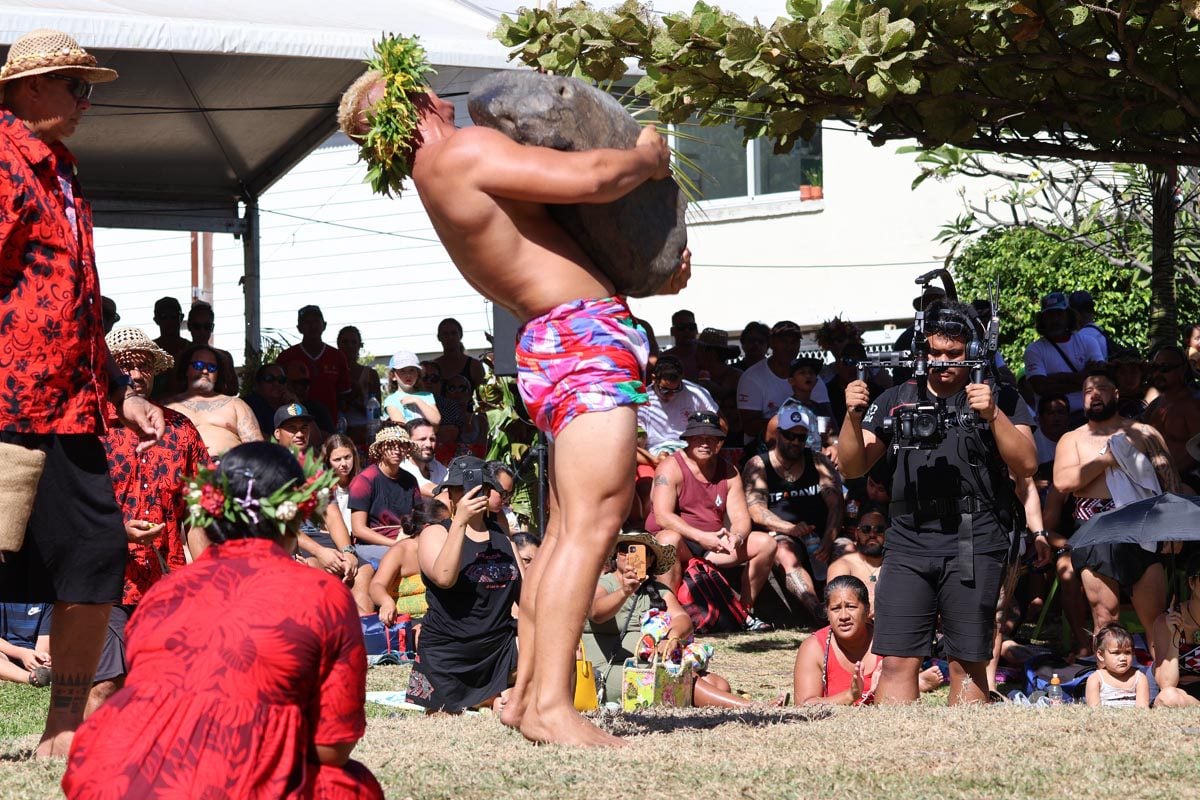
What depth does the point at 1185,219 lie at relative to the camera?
16.9m

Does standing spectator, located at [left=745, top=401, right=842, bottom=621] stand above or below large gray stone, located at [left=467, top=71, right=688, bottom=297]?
below

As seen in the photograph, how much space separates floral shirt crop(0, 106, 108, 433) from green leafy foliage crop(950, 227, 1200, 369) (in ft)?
52.8

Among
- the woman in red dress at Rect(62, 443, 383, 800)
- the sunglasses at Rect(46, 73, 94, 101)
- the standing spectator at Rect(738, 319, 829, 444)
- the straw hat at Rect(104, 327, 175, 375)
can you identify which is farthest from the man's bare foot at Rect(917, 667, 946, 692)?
the woman in red dress at Rect(62, 443, 383, 800)

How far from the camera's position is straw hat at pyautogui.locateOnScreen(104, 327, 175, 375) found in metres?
7.57

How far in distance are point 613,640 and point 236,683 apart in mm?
5389

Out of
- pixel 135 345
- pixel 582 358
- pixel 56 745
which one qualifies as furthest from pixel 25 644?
pixel 582 358

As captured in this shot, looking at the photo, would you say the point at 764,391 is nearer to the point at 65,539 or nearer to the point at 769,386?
the point at 769,386

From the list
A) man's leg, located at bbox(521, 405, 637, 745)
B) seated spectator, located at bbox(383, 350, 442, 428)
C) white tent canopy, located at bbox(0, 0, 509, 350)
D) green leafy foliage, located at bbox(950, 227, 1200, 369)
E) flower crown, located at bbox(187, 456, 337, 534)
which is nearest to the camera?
flower crown, located at bbox(187, 456, 337, 534)

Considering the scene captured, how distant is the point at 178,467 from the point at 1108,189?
490 inches

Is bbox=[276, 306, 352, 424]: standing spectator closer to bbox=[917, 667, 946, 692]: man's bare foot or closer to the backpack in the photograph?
A: the backpack

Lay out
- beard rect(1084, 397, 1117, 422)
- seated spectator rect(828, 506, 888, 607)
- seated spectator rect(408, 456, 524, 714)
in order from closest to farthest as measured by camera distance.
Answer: seated spectator rect(408, 456, 524, 714), beard rect(1084, 397, 1117, 422), seated spectator rect(828, 506, 888, 607)

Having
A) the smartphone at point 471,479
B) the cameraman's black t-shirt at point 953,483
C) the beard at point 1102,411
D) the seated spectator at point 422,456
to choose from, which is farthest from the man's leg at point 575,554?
the seated spectator at point 422,456

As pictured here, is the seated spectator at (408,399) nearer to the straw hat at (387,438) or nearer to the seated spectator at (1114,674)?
the straw hat at (387,438)

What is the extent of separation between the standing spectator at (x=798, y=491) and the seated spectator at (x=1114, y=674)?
3.58m
